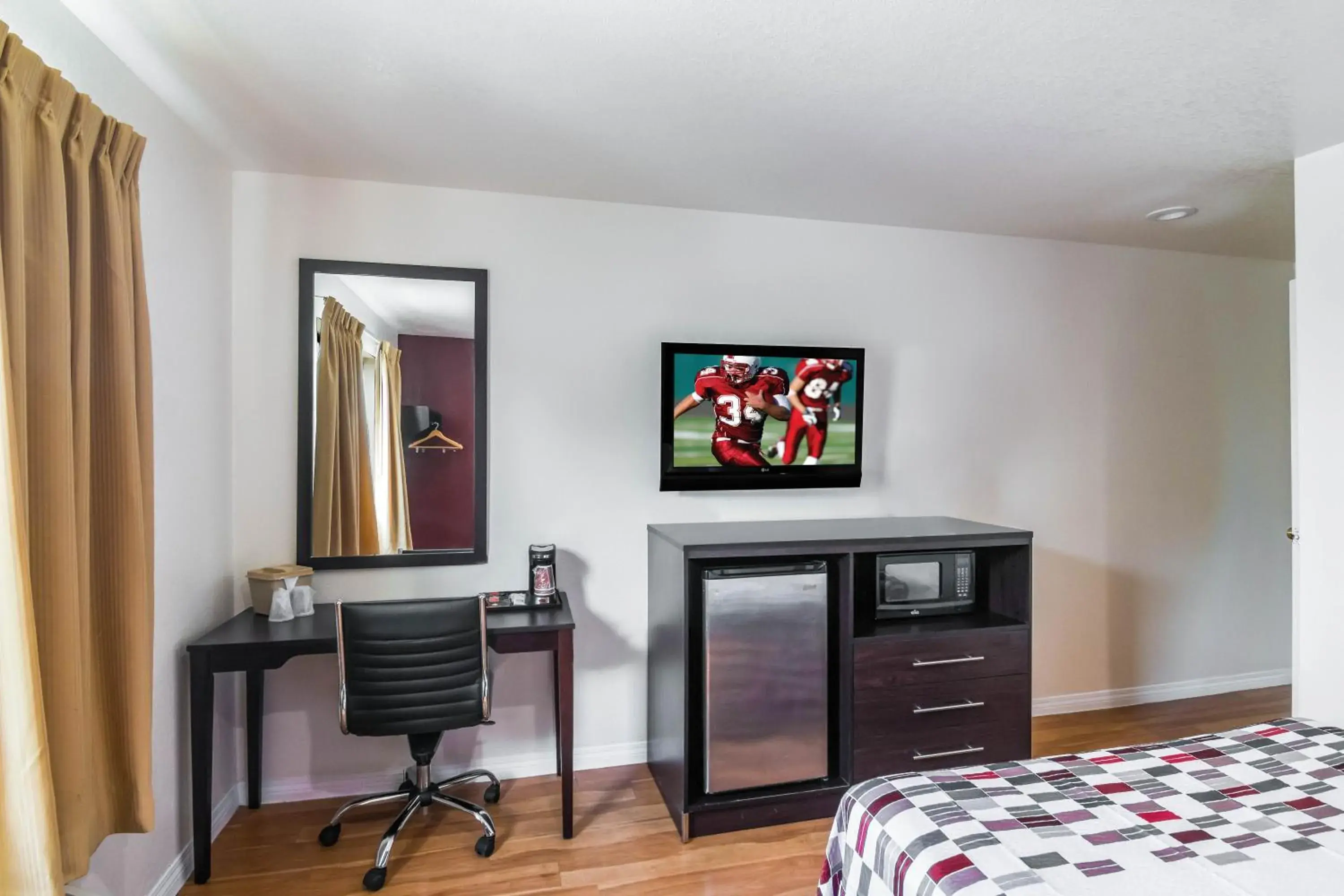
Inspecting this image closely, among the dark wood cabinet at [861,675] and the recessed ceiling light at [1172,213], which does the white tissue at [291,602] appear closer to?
the dark wood cabinet at [861,675]

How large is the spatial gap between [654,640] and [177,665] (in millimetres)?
1721

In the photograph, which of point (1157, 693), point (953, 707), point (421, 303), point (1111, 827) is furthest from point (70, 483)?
point (1157, 693)

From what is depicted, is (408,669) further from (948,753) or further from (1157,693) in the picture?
(1157,693)

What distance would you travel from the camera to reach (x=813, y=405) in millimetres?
3428

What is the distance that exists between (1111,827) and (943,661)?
4.70 feet

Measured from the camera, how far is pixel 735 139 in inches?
102

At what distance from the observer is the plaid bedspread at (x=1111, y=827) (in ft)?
4.38

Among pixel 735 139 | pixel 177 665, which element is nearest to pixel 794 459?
pixel 735 139

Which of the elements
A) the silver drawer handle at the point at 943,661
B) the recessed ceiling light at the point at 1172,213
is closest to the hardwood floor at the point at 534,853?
the silver drawer handle at the point at 943,661

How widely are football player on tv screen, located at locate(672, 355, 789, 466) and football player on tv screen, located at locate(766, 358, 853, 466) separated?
0.06 meters

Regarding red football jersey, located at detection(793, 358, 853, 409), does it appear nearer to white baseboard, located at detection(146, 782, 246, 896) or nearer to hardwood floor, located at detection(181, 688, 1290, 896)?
hardwood floor, located at detection(181, 688, 1290, 896)

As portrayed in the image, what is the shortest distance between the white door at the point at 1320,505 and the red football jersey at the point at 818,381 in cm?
170

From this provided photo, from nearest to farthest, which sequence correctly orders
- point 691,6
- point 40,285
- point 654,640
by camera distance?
1. point 40,285
2. point 691,6
3. point 654,640

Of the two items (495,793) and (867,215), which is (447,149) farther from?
(495,793)
